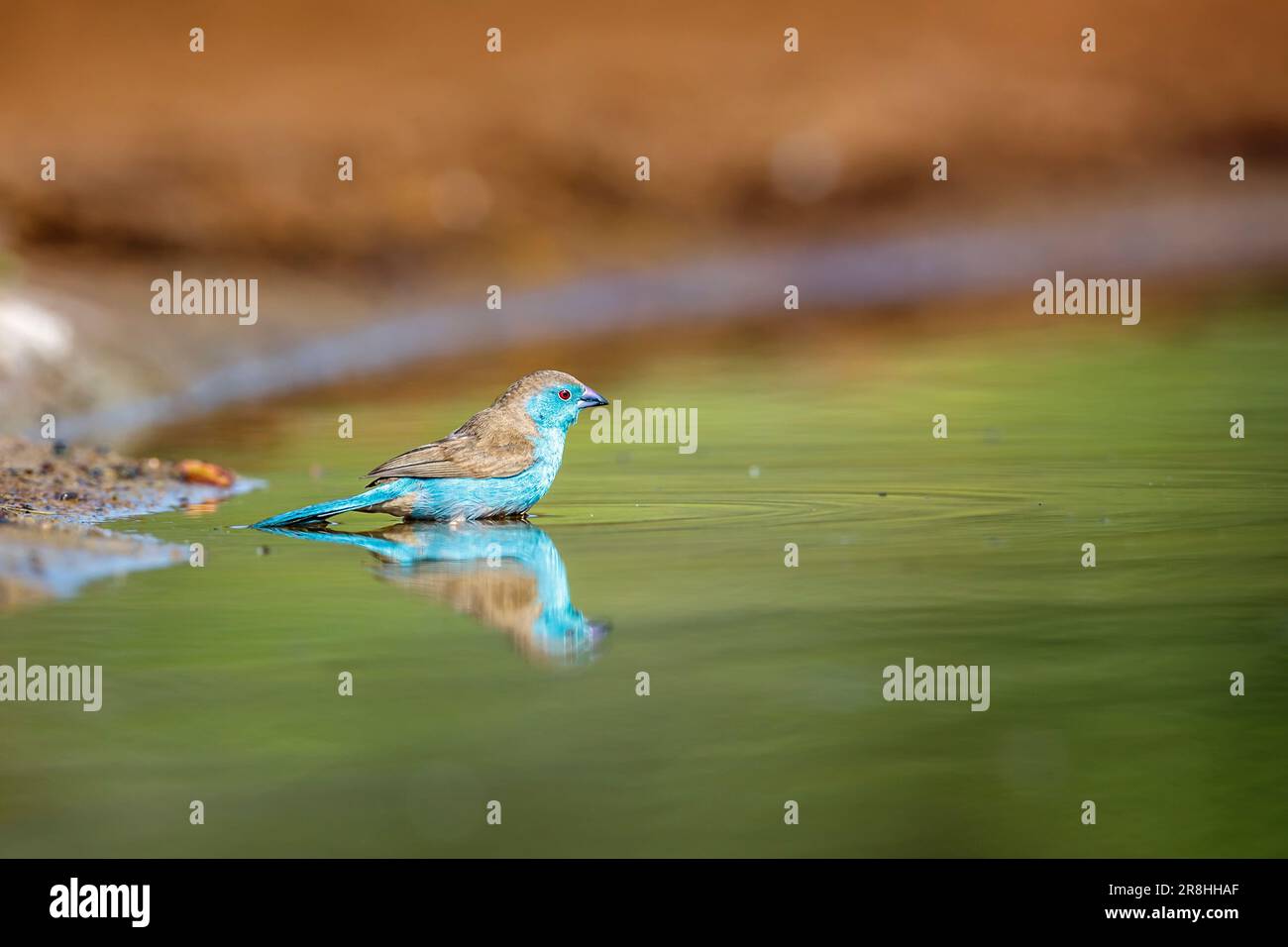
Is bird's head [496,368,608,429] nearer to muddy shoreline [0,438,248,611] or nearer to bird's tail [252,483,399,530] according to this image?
bird's tail [252,483,399,530]

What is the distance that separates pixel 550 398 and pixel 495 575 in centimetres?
141

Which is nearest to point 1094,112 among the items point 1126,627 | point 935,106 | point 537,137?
point 935,106

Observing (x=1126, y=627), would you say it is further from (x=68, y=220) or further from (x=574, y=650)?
(x=68, y=220)

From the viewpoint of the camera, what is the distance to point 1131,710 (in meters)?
4.89

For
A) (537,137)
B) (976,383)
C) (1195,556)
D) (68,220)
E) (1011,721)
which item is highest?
(537,137)

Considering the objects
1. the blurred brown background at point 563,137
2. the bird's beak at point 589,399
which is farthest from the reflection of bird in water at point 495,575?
the blurred brown background at point 563,137

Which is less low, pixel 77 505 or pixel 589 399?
pixel 589 399

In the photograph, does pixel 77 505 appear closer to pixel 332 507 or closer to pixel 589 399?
pixel 332 507

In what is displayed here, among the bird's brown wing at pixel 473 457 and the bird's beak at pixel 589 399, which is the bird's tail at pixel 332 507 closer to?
the bird's brown wing at pixel 473 457

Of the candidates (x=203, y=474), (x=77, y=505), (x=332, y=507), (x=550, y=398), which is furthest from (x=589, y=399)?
(x=77, y=505)

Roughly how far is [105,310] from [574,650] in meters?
7.72

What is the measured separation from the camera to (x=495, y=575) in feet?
21.1

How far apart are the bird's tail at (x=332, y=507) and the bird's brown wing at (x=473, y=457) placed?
0.06 m

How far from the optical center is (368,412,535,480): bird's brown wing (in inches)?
293
